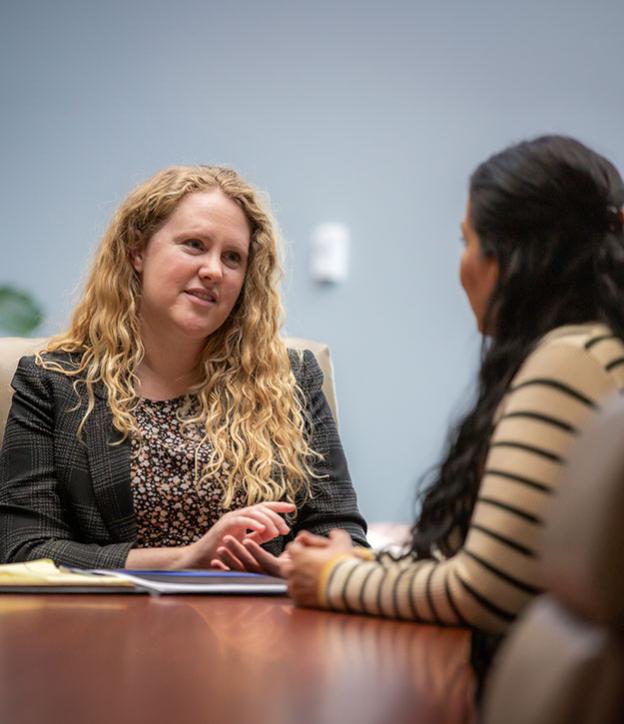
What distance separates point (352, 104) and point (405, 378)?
1087 mm

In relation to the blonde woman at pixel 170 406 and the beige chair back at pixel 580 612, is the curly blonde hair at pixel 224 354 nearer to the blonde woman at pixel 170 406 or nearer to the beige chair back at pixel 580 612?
the blonde woman at pixel 170 406

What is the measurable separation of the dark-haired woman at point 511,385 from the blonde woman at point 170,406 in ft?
2.58

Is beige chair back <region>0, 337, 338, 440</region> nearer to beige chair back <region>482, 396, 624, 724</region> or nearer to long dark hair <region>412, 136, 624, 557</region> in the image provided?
long dark hair <region>412, 136, 624, 557</region>

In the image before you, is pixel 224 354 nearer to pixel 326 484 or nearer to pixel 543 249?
pixel 326 484

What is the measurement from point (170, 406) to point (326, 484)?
37 centimetres

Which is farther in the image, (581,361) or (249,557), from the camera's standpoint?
(249,557)

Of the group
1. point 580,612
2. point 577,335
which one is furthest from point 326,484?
point 580,612

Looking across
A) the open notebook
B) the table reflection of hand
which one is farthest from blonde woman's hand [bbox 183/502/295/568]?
the table reflection of hand

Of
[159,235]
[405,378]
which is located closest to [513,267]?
[159,235]

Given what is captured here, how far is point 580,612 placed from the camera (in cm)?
44

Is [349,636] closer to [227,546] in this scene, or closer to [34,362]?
[227,546]

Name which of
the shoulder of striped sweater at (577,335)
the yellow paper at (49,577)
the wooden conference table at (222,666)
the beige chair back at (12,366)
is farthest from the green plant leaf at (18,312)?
the shoulder of striped sweater at (577,335)

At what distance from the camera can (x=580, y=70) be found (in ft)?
13.1

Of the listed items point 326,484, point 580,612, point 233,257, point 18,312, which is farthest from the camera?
point 18,312
